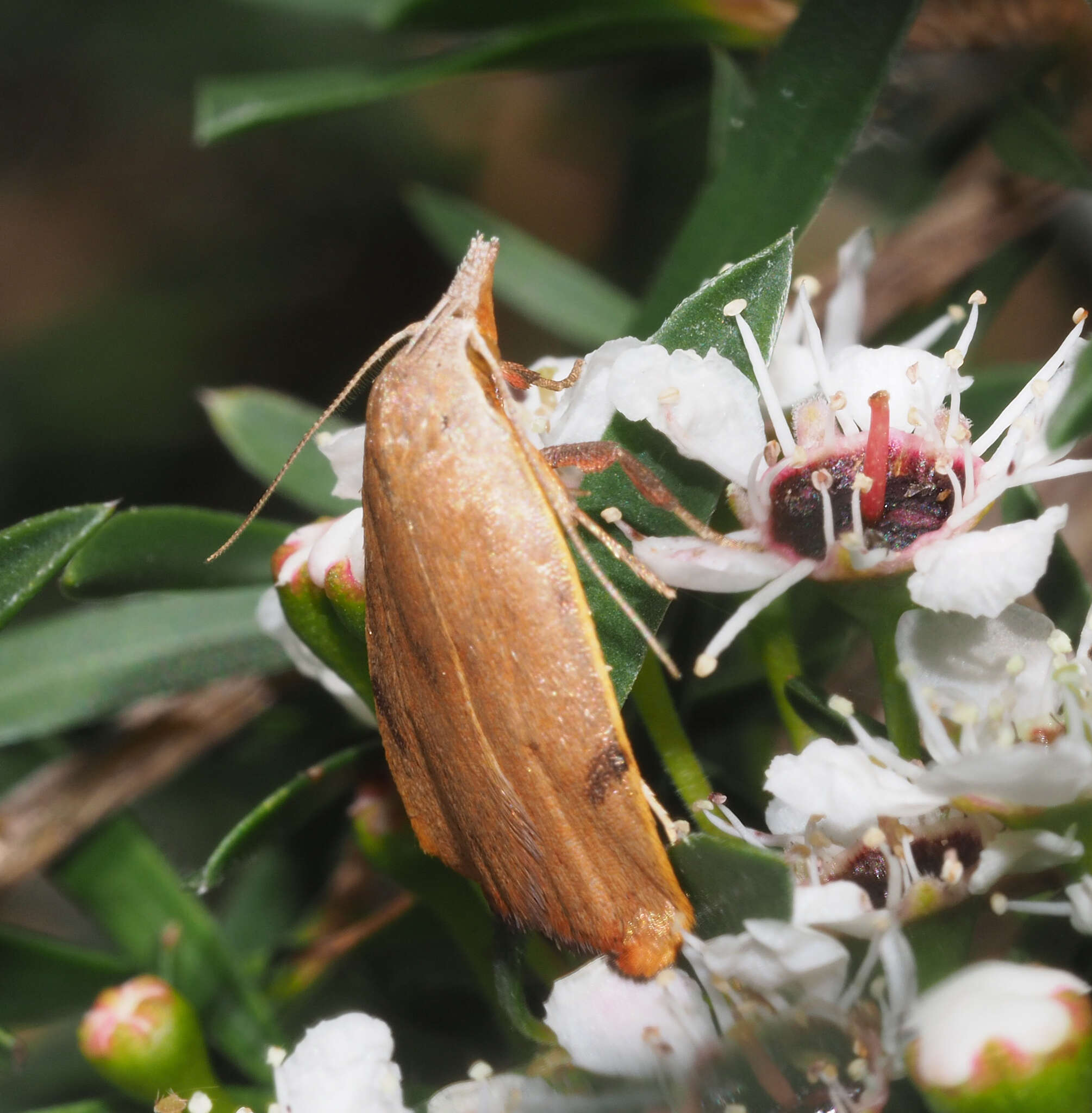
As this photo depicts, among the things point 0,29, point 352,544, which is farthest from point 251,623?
point 0,29

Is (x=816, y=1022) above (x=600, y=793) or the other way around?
the other way around

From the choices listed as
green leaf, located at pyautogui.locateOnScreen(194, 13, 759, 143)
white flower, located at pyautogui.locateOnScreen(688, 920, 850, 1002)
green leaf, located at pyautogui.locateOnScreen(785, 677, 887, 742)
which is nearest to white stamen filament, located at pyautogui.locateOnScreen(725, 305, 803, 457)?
green leaf, located at pyautogui.locateOnScreen(785, 677, 887, 742)

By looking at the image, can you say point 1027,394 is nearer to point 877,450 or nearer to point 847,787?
point 877,450

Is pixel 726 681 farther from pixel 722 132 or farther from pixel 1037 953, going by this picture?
pixel 722 132

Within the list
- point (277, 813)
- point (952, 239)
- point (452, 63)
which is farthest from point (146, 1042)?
point (952, 239)

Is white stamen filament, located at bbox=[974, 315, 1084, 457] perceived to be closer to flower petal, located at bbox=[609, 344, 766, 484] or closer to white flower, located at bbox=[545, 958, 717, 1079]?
flower petal, located at bbox=[609, 344, 766, 484]

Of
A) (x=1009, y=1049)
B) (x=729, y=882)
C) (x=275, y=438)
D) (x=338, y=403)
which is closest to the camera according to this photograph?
(x=1009, y=1049)
